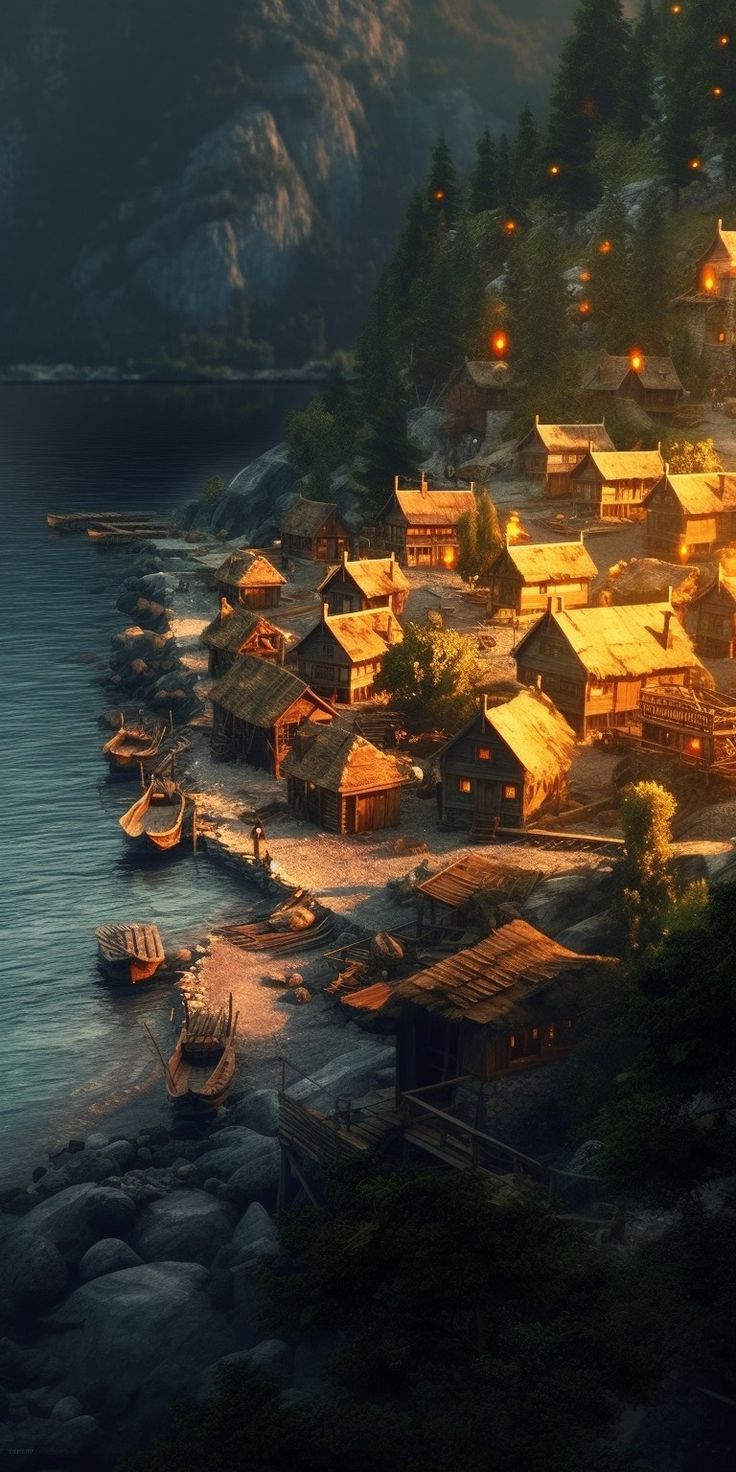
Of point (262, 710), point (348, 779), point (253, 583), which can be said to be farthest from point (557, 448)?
point (348, 779)

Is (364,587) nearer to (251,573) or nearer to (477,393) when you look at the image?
(251,573)

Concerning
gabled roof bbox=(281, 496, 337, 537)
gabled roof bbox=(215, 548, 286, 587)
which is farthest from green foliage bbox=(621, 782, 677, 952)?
gabled roof bbox=(281, 496, 337, 537)

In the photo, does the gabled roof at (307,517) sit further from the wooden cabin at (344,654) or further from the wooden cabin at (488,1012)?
the wooden cabin at (488,1012)

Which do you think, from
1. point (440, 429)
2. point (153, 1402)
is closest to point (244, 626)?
point (440, 429)

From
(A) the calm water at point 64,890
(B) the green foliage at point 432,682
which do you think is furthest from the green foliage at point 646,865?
(B) the green foliage at point 432,682

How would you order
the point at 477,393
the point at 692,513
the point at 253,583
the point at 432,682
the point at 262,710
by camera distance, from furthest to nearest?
the point at 477,393
the point at 253,583
the point at 692,513
the point at 262,710
the point at 432,682

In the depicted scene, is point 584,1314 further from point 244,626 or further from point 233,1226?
point 244,626
